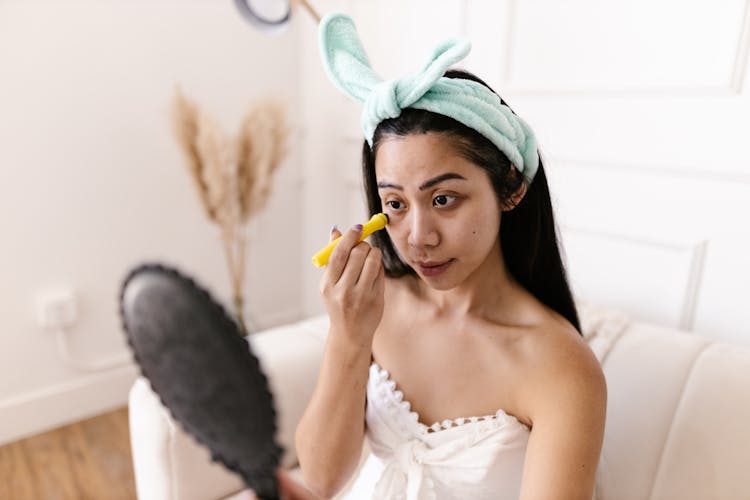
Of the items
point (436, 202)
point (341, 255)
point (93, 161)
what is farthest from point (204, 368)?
point (93, 161)

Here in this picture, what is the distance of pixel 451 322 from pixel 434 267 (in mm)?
200

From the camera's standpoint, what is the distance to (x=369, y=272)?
561mm

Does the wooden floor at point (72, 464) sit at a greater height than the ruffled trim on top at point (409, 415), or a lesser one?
lesser

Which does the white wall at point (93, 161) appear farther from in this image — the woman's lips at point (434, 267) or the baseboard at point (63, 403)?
the woman's lips at point (434, 267)

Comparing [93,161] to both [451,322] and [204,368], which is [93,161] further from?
[204,368]

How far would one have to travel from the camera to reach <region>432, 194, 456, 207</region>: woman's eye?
618 mm

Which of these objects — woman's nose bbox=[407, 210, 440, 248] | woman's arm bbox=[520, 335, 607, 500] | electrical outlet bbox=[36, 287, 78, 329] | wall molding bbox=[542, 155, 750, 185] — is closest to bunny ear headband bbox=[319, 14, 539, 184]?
woman's nose bbox=[407, 210, 440, 248]

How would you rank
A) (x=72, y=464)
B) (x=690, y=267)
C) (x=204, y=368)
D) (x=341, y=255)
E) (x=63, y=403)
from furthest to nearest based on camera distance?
(x=63, y=403) < (x=72, y=464) < (x=690, y=267) < (x=341, y=255) < (x=204, y=368)

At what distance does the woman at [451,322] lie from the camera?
611 millimetres

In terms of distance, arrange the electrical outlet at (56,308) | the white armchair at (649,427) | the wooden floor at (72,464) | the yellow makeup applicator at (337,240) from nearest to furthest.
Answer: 1. the yellow makeup applicator at (337,240)
2. the white armchair at (649,427)
3. the wooden floor at (72,464)
4. the electrical outlet at (56,308)

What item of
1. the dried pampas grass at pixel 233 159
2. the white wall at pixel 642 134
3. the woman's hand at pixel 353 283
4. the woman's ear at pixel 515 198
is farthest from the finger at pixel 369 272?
the dried pampas grass at pixel 233 159

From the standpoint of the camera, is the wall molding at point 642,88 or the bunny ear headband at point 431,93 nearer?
the bunny ear headband at point 431,93

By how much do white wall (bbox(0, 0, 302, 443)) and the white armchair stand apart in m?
0.78

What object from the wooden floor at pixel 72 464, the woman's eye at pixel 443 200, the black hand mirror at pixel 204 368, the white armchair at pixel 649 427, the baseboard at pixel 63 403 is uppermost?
the black hand mirror at pixel 204 368
